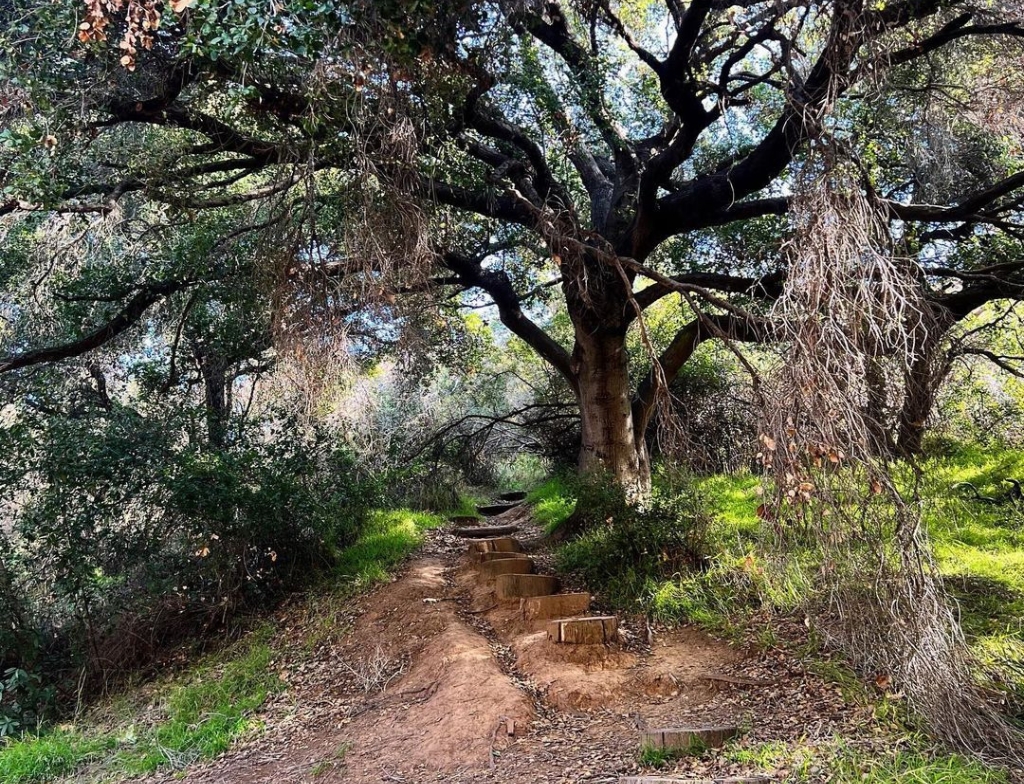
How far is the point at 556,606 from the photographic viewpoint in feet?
20.5

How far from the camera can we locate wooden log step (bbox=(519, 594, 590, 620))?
6.24 metres

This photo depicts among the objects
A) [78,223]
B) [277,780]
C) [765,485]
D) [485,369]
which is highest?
[78,223]

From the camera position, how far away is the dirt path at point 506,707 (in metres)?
4.37

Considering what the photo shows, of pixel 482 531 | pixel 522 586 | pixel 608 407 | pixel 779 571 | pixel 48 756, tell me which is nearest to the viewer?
pixel 779 571

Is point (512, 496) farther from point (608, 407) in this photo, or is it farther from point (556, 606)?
point (556, 606)

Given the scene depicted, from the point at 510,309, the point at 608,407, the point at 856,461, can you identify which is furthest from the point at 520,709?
the point at 510,309

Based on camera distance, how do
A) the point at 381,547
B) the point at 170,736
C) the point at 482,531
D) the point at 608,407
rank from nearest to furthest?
the point at 170,736 < the point at 381,547 < the point at 608,407 < the point at 482,531

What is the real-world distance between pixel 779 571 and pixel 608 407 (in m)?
4.61

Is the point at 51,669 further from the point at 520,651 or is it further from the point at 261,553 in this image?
the point at 520,651

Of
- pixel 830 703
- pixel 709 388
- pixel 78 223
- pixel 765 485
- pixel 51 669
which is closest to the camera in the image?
pixel 765 485

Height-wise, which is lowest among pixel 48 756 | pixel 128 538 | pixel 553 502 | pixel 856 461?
pixel 48 756

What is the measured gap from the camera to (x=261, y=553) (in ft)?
25.7

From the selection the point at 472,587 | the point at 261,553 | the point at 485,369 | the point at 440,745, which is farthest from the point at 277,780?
the point at 485,369

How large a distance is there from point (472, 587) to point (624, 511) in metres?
1.78
